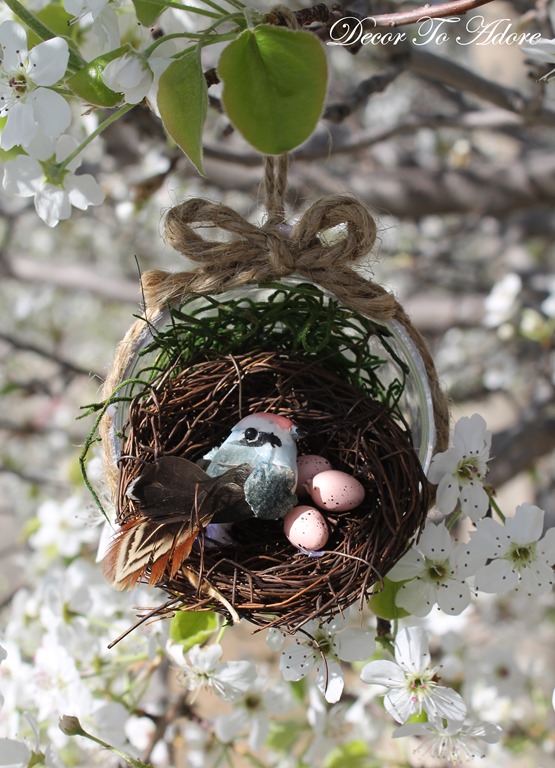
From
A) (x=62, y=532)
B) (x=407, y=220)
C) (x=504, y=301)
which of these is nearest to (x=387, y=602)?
(x=62, y=532)

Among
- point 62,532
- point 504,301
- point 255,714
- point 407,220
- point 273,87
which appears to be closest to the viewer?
point 273,87

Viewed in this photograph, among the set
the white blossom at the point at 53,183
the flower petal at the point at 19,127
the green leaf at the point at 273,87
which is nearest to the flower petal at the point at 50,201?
the white blossom at the point at 53,183

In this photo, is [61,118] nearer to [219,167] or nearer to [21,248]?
[219,167]

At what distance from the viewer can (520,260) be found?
2387 millimetres

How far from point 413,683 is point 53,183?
1.92 feet

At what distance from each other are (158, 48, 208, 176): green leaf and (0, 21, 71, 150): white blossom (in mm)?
98

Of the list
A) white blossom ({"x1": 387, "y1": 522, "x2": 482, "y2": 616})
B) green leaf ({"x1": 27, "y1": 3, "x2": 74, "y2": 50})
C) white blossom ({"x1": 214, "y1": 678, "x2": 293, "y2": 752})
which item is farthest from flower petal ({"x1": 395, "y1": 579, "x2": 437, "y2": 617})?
green leaf ({"x1": 27, "y1": 3, "x2": 74, "y2": 50})

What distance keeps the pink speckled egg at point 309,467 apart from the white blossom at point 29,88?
0.41 meters

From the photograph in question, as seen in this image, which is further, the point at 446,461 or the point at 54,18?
the point at 54,18

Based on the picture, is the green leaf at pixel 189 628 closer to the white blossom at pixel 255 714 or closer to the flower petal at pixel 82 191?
the white blossom at pixel 255 714

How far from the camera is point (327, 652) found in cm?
74

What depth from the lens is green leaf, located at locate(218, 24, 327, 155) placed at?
2.00ft

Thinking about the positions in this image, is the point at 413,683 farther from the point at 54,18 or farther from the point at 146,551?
the point at 54,18

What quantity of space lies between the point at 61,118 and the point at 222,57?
0.51 ft
